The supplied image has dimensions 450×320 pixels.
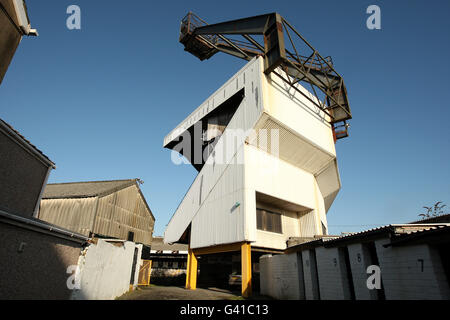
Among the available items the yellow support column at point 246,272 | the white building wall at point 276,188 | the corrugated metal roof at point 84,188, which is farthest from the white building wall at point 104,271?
the corrugated metal roof at point 84,188

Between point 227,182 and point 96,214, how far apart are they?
43.0ft

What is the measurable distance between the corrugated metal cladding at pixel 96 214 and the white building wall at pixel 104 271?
9.48 metres

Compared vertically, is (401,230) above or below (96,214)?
below

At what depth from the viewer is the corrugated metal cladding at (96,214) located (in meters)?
22.4

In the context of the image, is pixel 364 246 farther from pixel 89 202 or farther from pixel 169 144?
pixel 169 144

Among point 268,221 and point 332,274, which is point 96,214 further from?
point 332,274

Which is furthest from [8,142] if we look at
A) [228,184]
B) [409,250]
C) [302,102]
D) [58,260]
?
[302,102]

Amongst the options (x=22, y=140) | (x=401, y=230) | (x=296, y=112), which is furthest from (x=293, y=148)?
(x=22, y=140)

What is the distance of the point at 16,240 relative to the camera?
6941 millimetres

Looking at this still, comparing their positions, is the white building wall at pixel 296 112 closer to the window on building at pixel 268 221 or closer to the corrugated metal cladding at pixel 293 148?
the corrugated metal cladding at pixel 293 148

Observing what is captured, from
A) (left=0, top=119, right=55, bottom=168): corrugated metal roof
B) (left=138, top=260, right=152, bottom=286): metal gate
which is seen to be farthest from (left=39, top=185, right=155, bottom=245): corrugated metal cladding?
(left=0, top=119, right=55, bottom=168): corrugated metal roof

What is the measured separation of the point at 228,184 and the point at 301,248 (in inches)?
271

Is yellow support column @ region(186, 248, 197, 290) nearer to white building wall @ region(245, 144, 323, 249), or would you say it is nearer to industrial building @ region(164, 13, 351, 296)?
industrial building @ region(164, 13, 351, 296)

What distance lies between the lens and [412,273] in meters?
7.27
